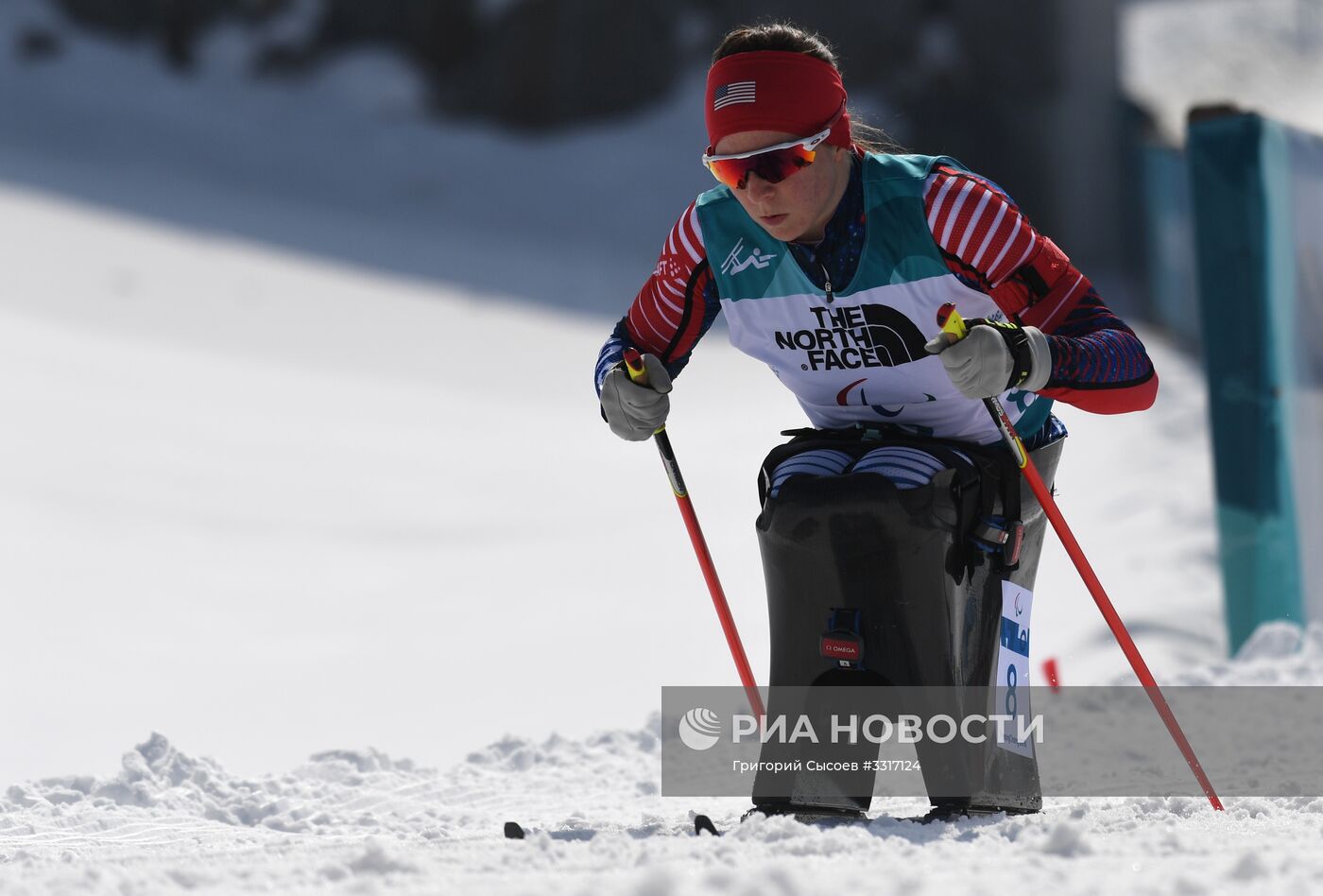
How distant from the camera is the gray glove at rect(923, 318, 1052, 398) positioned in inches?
118

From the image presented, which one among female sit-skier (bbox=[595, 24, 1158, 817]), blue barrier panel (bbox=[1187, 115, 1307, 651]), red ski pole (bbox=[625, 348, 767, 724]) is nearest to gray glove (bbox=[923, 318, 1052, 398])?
female sit-skier (bbox=[595, 24, 1158, 817])

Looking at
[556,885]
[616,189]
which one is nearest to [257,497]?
[556,885]

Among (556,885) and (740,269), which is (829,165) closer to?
(740,269)

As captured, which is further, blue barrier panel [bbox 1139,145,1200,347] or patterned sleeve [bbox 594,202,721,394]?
blue barrier panel [bbox 1139,145,1200,347]

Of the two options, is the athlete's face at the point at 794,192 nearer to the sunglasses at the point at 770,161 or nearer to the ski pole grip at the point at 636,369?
the sunglasses at the point at 770,161

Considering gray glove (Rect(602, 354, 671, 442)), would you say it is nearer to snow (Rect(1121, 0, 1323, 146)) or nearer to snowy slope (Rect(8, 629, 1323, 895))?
snowy slope (Rect(8, 629, 1323, 895))

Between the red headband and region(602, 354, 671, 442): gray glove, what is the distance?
1.75 feet

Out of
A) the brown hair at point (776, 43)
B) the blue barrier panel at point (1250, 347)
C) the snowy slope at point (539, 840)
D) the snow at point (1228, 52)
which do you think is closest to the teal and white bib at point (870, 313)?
the brown hair at point (776, 43)

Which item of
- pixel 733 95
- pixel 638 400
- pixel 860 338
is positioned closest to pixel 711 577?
pixel 638 400

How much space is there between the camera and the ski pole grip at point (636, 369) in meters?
3.57

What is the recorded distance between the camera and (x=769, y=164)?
323 cm

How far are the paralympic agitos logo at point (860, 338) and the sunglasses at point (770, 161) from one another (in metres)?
0.30

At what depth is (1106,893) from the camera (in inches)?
93.3

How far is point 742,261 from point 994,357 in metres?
0.67
